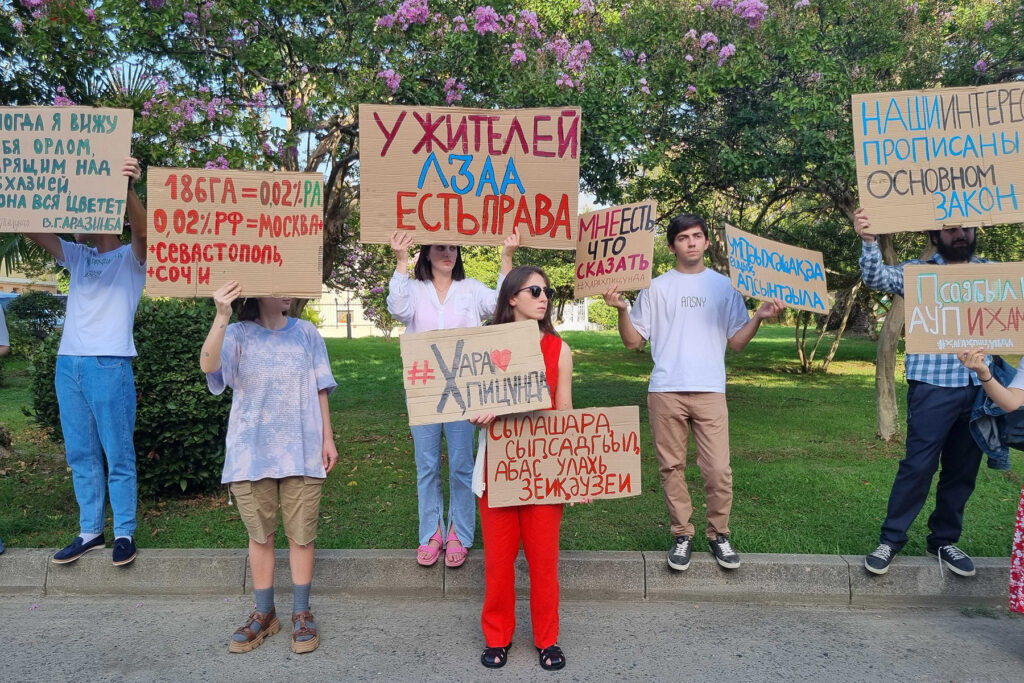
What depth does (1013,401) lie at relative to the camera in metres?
3.35

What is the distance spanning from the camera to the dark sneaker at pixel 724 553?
4070 millimetres

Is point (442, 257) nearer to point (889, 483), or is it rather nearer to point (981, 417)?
point (981, 417)

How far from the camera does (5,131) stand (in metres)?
3.98

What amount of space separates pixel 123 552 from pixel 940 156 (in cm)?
473

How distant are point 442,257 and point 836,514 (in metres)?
3.27

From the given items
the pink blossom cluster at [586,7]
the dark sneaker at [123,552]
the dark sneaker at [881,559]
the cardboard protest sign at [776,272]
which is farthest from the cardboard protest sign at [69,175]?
the pink blossom cluster at [586,7]

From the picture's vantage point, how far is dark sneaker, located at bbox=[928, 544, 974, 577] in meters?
4.06

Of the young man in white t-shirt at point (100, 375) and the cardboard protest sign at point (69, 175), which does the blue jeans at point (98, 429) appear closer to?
the young man in white t-shirt at point (100, 375)

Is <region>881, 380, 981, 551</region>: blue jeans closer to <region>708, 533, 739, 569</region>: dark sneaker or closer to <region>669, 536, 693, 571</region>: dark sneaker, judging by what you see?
<region>708, 533, 739, 569</region>: dark sneaker

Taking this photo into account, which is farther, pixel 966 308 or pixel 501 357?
pixel 966 308

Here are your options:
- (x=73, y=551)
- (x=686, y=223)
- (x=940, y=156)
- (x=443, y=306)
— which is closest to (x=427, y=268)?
(x=443, y=306)

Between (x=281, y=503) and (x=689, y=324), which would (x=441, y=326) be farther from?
(x=689, y=324)

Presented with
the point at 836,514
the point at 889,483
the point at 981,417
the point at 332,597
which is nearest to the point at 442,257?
the point at 332,597

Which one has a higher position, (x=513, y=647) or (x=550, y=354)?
(x=550, y=354)
